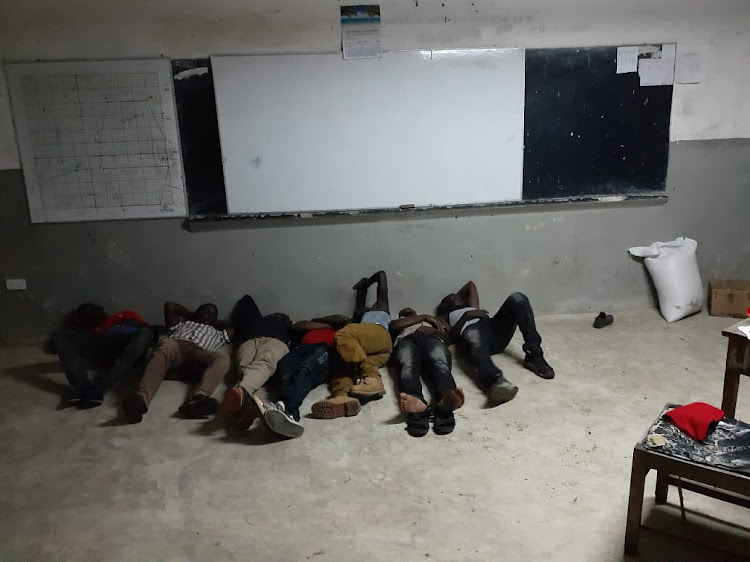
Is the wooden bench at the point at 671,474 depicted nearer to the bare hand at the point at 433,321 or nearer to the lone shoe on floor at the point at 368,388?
the lone shoe on floor at the point at 368,388

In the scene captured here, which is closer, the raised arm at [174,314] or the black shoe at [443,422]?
the black shoe at [443,422]

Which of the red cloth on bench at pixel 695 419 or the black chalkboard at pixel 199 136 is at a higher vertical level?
the black chalkboard at pixel 199 136

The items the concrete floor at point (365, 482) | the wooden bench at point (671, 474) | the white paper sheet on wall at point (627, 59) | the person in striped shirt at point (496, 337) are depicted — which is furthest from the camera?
the white paper sheet on wall at point (627, 59)

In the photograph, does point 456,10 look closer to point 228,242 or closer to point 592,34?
point 592,34

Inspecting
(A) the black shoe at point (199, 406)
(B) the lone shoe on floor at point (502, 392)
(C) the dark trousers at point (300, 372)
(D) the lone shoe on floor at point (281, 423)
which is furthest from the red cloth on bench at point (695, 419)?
(A) the black shoe at point (199, 406)

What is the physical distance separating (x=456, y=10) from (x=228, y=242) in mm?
2242

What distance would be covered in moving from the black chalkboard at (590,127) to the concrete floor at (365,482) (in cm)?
139

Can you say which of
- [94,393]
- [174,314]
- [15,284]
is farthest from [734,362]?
[15,284]

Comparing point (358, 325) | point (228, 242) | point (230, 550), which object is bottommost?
point (230, 550)

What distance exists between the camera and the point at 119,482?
2635 millimetres

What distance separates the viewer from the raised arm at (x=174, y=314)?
407cm

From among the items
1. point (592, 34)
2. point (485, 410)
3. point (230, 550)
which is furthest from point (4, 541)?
point (592, 34)

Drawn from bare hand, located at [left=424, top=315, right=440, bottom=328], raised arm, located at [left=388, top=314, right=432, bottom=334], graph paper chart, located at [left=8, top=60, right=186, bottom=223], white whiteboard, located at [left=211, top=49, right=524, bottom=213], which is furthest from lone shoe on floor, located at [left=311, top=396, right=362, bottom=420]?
graph paper chart, located at [left=8, top=60, right=186, bottom=223]

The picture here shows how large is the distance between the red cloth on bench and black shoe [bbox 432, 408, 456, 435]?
1100 millimetres
